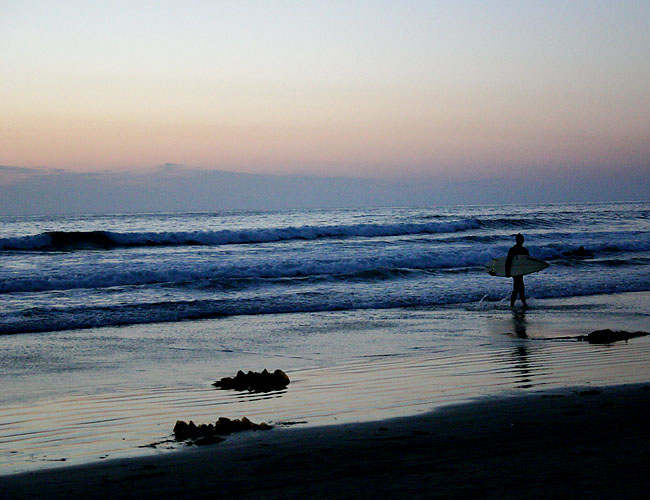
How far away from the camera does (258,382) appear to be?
7.70m

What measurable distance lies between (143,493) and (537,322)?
1095cm

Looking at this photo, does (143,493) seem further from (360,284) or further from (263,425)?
(360,284)

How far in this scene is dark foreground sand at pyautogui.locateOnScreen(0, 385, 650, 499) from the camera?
3998 mm

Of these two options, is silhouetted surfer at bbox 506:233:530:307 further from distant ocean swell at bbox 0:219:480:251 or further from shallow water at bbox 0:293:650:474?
distant ocean swell at bbox 0:219:480:251

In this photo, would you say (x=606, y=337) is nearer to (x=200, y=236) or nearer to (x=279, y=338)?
(x=279, y=338)

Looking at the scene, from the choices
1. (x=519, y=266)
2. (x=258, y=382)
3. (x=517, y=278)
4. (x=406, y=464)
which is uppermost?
(x=519, y=266)

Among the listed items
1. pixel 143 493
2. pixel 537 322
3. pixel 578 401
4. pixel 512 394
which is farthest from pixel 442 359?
pixel 143 493

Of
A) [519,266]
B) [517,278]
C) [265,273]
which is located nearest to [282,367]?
[517,278]

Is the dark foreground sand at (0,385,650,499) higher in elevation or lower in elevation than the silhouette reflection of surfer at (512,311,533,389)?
higher

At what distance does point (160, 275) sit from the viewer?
2308cm

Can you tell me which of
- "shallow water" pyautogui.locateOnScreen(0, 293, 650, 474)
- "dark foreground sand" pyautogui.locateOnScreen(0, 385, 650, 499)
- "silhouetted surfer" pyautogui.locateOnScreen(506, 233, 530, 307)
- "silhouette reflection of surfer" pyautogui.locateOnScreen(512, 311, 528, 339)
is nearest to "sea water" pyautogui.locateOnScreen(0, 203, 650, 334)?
"silhouetted surfer" pyautogui.locateOnScreen(506, 233, 530, 307)

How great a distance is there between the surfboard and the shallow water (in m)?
2.20

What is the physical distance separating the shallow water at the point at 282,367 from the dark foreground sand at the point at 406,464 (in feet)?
1.65

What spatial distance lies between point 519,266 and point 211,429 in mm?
12991
